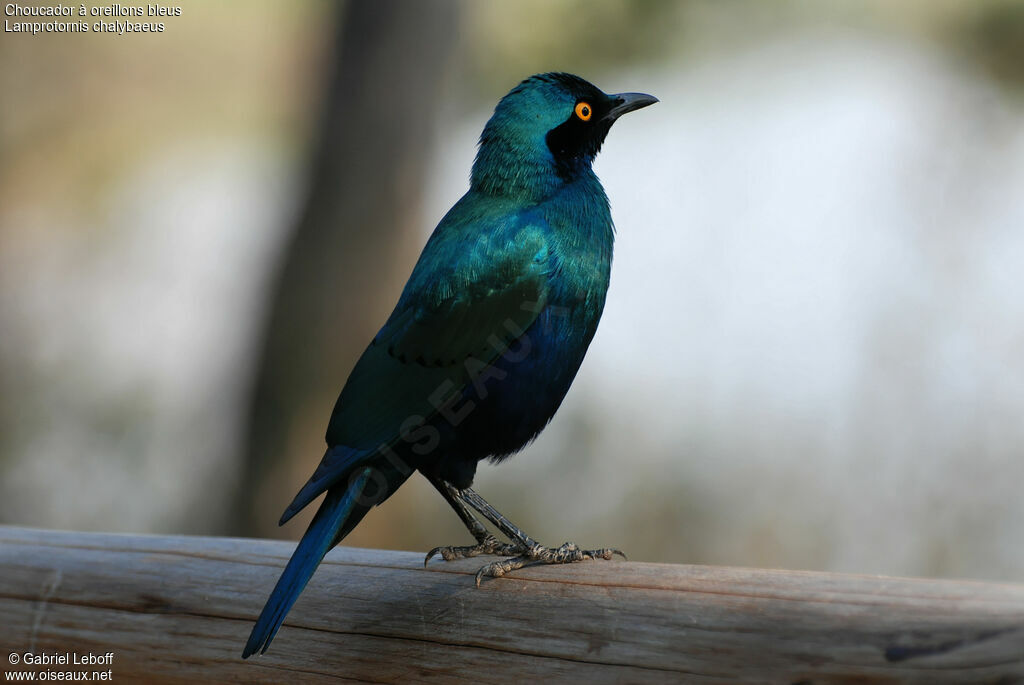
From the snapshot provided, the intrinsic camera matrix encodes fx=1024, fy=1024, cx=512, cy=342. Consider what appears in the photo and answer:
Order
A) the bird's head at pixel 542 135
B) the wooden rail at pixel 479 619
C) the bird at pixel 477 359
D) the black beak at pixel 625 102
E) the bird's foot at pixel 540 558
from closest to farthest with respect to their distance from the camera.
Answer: the wooden rail at pixel 479 619
the bird's foot at pixel 540 558
the bird at pixel 477 359
the bird's head at pixel 542 135
the black beak at pixel 625 102

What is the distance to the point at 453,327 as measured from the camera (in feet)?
9.01

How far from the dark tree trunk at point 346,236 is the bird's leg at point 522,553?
102 inches

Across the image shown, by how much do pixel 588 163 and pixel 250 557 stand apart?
5.05ft

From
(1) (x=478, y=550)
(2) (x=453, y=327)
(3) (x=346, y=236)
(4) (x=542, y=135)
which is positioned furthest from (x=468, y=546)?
(3) (x=346, y=236)

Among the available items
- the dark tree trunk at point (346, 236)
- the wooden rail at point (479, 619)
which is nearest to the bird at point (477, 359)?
the wooden rail at point (479, 619)

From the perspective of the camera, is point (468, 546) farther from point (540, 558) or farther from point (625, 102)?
point (625, 102)

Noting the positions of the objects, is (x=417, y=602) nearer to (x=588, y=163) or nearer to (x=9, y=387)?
(x=588, y=163)

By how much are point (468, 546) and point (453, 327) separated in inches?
23.3

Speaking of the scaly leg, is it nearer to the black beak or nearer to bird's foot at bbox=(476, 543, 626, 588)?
bird's foot at bbox=(476, 543, 626, 588)

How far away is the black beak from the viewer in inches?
129

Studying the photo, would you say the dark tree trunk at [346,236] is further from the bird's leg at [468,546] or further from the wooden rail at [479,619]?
the bird's leg at [468,546]

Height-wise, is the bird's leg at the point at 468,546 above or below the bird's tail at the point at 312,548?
below

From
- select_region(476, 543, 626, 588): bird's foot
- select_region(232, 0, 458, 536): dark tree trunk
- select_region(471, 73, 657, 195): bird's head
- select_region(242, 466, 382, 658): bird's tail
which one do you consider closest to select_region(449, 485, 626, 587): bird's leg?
select_region(476, 543, 626, 588): bird's foot

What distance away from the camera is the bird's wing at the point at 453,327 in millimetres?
2691
